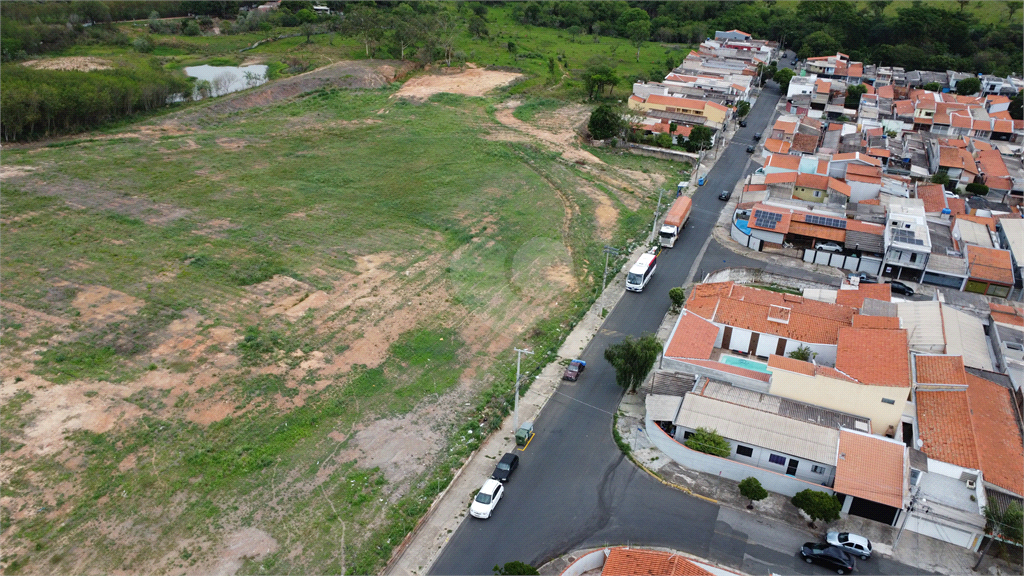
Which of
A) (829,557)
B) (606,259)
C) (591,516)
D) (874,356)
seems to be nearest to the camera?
(829,557)

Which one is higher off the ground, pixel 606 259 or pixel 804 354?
pixel 804 354

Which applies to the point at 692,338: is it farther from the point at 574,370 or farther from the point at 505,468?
the point at 505,468

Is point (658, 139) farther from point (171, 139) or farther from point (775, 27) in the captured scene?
point (775, 27)

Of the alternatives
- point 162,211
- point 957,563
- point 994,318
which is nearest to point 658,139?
point 994,318

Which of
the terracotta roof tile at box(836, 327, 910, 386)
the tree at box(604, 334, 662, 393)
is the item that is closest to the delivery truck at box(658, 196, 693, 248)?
the terracotta roof tile at box(836, 327, 910, 386)

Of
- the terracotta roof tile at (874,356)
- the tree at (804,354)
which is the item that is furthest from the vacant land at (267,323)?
the terracotta roof tile at (874,356)

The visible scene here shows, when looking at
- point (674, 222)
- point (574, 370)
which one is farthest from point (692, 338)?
point (674, 222)
